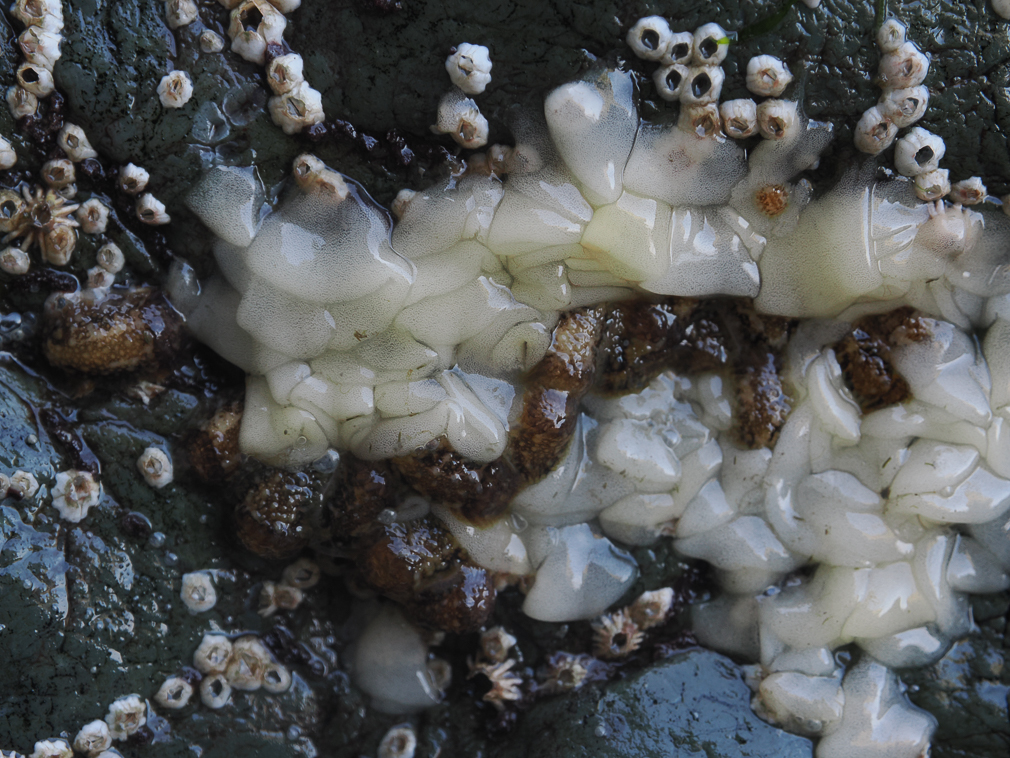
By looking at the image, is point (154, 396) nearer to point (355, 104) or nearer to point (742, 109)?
point (355, 104)

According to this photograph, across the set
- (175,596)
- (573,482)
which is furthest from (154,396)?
(573,482)

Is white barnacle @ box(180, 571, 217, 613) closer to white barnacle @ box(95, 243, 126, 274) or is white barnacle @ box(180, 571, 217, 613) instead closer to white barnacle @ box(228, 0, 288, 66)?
white barnacle @ box(95, 243, 126, 274)

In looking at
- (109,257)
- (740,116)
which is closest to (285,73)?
(109,257)

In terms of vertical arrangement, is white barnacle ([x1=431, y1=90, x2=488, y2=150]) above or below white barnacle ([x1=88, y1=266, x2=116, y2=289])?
above

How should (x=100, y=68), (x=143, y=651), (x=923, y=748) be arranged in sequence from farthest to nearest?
(x=923, y=748)
(x=143, y=651)
(x=100, y=68)

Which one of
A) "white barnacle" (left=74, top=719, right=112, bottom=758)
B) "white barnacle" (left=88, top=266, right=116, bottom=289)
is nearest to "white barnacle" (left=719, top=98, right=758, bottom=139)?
"white barnacle" (left=88, top=266, right=116, bottom=289)

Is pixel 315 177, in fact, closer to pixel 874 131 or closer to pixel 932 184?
pixel 874 131
